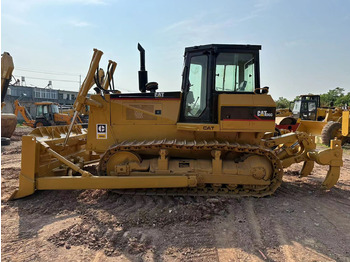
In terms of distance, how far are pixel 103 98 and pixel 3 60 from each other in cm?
160

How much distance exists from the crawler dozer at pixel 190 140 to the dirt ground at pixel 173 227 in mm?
314

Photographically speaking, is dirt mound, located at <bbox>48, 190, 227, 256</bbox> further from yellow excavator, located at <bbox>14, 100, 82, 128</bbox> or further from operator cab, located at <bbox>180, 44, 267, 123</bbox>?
yellow excavator, located at <bbox>14, 100, 82, 128</bbox>

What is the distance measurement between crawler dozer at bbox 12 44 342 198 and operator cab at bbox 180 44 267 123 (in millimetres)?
18

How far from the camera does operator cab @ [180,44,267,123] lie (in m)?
4.37

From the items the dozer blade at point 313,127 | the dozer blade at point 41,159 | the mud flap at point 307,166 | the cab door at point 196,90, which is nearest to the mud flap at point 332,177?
the mud flap at point 307,166

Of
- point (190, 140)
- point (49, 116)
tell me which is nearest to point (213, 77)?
point (190, 140)

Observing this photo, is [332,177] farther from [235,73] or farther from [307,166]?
[235,73]

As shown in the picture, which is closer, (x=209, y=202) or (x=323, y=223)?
(x=323, y=223)

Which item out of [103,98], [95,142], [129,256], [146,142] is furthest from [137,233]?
[103,98]

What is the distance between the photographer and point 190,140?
448 cm

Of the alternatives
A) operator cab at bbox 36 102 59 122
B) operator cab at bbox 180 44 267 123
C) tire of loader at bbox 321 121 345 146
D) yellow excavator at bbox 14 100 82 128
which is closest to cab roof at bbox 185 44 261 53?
operator cab at bbox 180 44 267 123

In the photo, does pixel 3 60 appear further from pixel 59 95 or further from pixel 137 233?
pixel 59 95

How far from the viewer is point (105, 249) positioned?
287 cm

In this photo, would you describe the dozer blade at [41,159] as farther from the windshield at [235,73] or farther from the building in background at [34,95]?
the building in background at [34,95]
